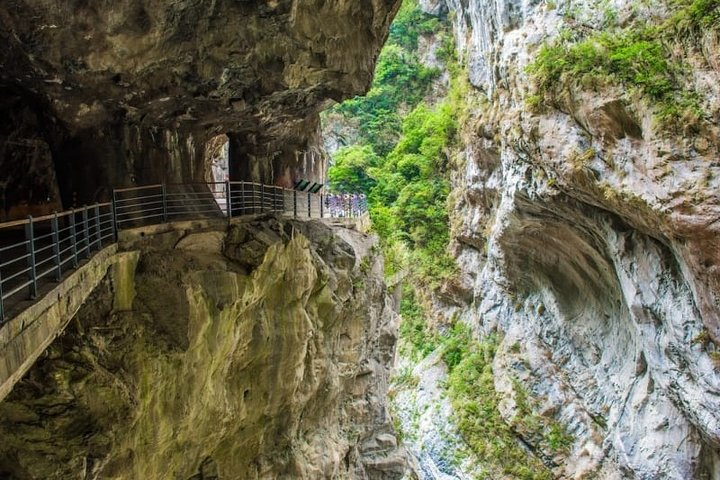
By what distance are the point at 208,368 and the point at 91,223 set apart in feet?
9.65

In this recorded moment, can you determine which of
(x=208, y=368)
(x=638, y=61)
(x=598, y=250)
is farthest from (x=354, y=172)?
(x=208, y=368)

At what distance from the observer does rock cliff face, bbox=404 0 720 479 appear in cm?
1038

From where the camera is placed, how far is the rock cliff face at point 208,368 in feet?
19.2

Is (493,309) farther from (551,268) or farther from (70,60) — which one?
(70,60)

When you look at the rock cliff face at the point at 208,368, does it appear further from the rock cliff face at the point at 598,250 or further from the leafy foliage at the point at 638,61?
the leafy foliage at the point at 638,61

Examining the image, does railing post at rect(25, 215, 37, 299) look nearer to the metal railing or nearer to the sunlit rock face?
the metal railing

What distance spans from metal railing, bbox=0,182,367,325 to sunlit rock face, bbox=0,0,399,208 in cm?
60

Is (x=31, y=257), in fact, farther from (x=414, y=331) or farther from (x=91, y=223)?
(x=414, y=331)

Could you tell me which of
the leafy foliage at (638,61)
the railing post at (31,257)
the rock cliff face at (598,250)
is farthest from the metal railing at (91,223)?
the leafy foliage at (638,61)

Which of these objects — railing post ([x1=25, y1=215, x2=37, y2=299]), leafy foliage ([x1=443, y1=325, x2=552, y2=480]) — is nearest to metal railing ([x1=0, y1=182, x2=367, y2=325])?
railing post ([x1=25, y1=215, x2=37, y2=299])

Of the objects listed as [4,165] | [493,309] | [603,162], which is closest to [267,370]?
[4,165]

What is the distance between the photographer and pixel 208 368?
8.17 meters

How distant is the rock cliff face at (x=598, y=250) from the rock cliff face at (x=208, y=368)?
20.2ft

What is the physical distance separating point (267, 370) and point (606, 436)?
11.4 meters
